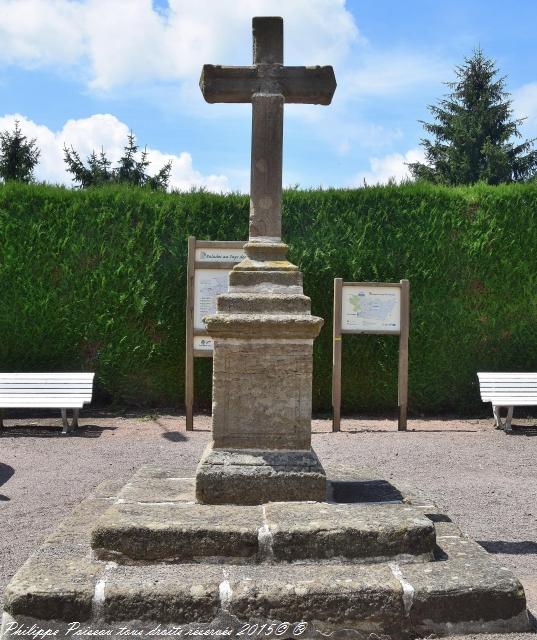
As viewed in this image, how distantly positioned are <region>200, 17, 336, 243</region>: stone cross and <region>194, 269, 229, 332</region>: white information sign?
14.6ft

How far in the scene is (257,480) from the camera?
12.6ft

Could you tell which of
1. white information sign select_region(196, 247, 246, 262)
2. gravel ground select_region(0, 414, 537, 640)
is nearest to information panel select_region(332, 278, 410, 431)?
gravel ground select_region(0, 414, 537, 640)

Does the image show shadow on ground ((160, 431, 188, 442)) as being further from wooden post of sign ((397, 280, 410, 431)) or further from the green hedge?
wooden post of sign ((397, 280, 410, 431))

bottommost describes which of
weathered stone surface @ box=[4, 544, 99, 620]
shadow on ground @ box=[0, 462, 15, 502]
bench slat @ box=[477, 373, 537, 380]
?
shadow on ground @ box=[0, 462, 15, 502]

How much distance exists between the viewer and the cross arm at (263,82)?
4.24 metres

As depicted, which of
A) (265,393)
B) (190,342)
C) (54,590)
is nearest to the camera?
(54,590)

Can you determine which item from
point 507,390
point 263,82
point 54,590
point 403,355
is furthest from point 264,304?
point 507,390

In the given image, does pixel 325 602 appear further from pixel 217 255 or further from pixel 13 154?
pixel 13 154

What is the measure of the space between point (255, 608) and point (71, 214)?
25.0 ft

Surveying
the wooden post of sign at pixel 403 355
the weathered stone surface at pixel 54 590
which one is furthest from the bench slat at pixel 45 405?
the weathered stone surface at pixel 54 590

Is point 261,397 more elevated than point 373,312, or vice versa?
→ point 373,312

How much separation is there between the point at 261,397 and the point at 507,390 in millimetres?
5643

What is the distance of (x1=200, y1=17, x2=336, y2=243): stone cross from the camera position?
4246 millimetres

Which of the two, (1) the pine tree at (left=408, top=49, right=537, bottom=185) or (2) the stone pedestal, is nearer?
(2) the stone pedestal
